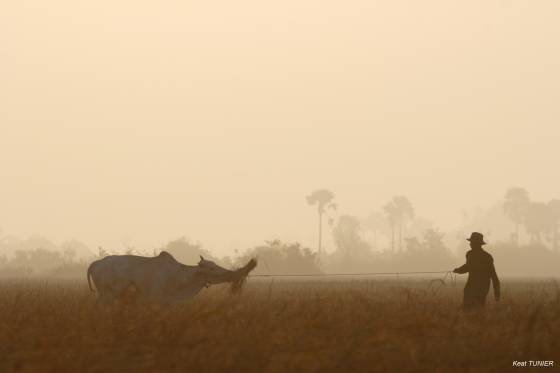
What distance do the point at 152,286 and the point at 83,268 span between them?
62.9 m

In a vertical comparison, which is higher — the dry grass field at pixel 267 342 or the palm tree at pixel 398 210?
the palm tree at pixel 398 210

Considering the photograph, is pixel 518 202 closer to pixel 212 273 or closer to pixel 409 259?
pixel 409 259

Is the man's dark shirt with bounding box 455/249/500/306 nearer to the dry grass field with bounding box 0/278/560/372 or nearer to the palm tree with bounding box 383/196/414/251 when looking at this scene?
the dry grass field with bounding box 0/278/560/372

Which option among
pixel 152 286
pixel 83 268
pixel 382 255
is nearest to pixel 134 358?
pixel 152 286

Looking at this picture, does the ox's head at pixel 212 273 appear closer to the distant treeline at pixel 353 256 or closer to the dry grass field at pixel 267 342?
the dry grass field at pixel 267 342

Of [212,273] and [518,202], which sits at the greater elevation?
[518,202]

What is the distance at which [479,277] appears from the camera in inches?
609

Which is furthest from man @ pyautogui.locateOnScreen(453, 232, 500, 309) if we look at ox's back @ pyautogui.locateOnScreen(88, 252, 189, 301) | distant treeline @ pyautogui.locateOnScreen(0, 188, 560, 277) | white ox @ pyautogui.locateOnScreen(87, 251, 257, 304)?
distant treeline @ pyautogui.locateOnScreen(0, 188, 560, 277)

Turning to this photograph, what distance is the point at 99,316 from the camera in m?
11.9

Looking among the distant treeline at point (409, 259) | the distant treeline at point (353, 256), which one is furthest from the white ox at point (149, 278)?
the distant treeline at point (409, 259)

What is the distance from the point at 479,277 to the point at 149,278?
723 centimetres

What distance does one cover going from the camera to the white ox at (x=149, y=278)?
16141 mm

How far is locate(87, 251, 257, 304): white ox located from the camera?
53.0 feet

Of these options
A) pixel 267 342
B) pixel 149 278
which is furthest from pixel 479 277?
pixel 267 342
